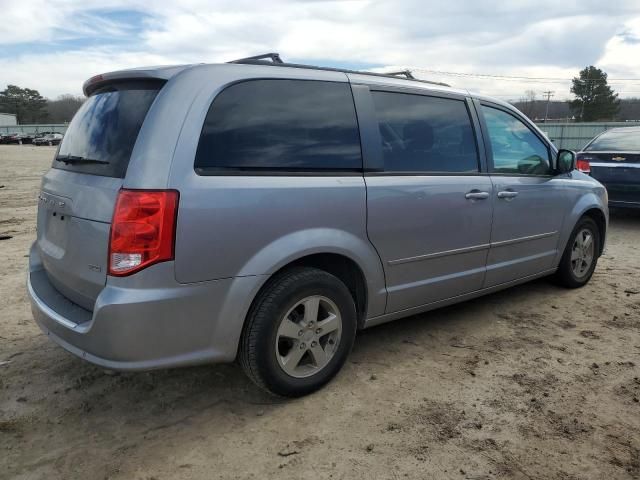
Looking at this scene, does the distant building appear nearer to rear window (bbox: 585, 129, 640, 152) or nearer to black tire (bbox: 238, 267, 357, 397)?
rear window (bbox: 585, 129, 640, 152)

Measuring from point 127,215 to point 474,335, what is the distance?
265 centimetres

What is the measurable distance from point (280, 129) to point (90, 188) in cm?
99

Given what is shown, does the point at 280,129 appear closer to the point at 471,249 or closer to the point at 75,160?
Result: the point at 75,160

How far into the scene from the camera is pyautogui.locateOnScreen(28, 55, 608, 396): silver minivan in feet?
7.96

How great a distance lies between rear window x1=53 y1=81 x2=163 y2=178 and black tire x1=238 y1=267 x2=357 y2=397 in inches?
36.7

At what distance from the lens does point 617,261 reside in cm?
616

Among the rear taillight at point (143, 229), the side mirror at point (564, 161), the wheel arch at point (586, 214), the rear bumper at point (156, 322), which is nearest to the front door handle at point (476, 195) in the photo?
the side mirror at point (564, 161)

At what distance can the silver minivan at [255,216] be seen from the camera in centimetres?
243

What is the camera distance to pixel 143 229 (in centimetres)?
237

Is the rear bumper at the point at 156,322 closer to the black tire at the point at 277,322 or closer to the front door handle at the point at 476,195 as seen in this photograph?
the black tire at the point at 277,322

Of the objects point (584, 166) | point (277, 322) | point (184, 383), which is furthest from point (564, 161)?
point (584, 166)

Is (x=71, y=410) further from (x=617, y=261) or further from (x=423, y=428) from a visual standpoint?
(x=617, y=261)

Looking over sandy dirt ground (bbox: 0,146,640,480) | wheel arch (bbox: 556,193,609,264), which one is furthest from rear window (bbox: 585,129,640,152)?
sandy dirt ground (bbox: 0,146,640,480)

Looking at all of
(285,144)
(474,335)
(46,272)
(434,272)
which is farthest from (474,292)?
(46,272)
